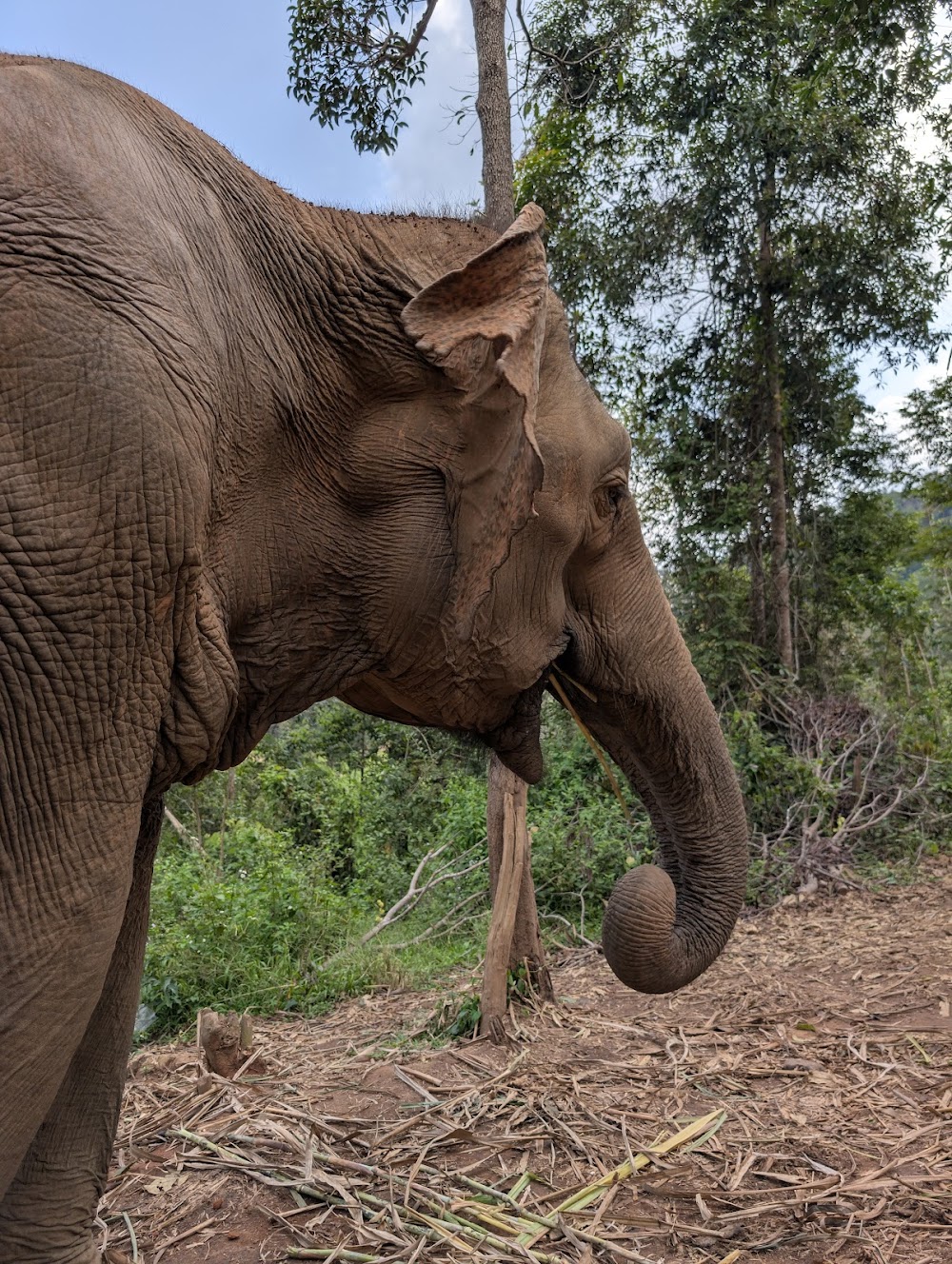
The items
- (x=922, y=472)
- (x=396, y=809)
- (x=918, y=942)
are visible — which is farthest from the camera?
(x=922, y=472)

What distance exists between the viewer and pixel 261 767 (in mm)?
10812

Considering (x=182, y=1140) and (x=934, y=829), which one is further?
(x=934, y=829)

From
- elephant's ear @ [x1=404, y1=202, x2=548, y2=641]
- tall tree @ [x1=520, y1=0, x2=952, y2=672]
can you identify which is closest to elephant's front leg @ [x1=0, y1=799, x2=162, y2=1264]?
elephant's ear @ [x1=404, y1=202, x2=548, y2=641]

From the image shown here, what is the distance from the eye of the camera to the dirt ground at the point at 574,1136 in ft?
9.49

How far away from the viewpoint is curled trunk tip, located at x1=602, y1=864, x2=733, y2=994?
2.54 metres

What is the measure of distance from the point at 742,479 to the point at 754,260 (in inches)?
89.8

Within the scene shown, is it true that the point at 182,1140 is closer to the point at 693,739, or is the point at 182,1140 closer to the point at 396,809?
the point at 693,739

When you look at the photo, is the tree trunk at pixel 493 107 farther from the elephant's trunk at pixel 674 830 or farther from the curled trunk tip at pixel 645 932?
the curled trunk tip at pixel 645 932

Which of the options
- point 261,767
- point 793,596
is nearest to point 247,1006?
point 261,767

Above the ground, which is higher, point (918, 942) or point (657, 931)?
point (657, 931)

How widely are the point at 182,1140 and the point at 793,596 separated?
9.23m

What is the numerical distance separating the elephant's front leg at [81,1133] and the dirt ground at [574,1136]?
2.02 ft

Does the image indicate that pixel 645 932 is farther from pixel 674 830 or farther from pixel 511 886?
pixel 511 886

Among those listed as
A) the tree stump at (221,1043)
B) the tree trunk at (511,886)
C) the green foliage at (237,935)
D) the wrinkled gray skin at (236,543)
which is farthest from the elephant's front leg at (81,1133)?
the green foliage at (237,935)
